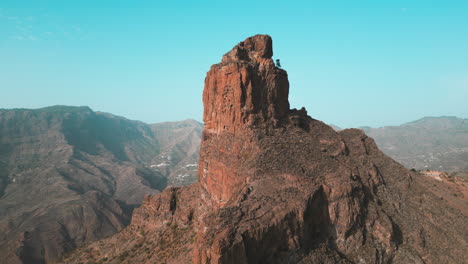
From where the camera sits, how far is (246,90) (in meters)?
31.0

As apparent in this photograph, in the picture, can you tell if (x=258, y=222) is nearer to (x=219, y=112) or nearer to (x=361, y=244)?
(x=361, y=244)

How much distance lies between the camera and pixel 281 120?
3412 centimetres

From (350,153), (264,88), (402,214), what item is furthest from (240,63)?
(402,214)

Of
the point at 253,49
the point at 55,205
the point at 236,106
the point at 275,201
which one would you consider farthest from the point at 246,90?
the point at 55,205

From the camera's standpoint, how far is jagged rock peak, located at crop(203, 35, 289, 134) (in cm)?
3091

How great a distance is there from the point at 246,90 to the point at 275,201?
1353cm

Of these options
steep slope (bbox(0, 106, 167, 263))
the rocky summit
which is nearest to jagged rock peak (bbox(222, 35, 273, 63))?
the rocky summit

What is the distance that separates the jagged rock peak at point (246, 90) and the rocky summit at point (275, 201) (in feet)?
0.39

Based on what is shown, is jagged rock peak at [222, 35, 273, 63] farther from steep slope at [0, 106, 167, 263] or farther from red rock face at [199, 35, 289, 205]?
steep slope at [0, 106, 167, 263]

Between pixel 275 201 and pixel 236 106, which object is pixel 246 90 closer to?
pixel 236 106

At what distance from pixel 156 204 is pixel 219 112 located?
16.0m

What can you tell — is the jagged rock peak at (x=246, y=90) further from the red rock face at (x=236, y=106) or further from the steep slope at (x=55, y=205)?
the steep slope at (x=55, y=205)

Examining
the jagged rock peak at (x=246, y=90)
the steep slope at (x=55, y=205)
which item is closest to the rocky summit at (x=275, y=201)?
the jagged rock peak at (x=246, y=90)

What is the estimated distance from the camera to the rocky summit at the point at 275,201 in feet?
65.4
